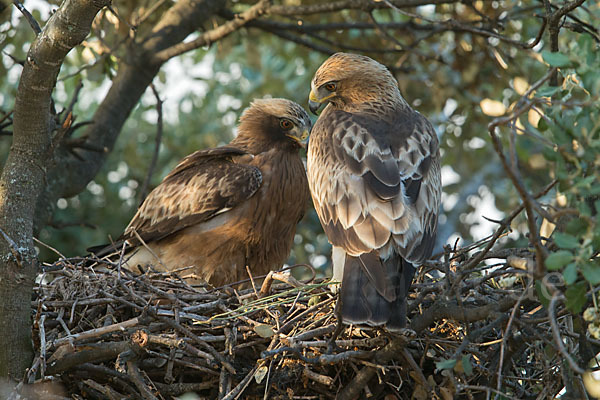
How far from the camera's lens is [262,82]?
891 cm

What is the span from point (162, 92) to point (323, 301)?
502 centimetres

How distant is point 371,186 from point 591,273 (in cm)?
165

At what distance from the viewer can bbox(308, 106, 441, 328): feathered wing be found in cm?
353

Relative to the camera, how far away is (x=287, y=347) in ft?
11.9

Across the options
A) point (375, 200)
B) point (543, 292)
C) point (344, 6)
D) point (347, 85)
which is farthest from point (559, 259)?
point (344, 6)

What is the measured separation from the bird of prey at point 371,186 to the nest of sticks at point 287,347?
7.7 inches

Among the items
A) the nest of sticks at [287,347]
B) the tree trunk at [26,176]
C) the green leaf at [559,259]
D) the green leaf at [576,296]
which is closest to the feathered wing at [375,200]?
the nest of sticks at [287,347]

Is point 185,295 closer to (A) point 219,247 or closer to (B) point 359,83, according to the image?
(A) point 219,247

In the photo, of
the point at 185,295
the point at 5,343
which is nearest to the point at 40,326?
the point at 5,343

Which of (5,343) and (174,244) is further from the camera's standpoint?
(174,244)

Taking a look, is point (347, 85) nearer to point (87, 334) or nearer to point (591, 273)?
point (87, 334)

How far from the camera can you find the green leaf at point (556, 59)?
2.56 meters

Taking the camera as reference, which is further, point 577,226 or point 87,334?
point 87,334

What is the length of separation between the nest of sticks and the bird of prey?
194 mm
